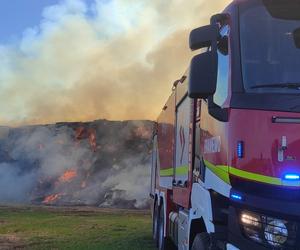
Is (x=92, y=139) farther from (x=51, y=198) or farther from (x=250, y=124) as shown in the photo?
(x=250, y=124)

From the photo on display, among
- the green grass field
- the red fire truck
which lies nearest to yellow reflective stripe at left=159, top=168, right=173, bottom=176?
the green grass field

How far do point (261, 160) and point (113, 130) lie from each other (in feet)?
116

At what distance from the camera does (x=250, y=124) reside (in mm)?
4234

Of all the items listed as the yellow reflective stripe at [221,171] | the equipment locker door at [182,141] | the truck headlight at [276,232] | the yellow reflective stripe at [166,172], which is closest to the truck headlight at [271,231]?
the truck headlight at [276,232]

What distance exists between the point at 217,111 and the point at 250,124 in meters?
0.45

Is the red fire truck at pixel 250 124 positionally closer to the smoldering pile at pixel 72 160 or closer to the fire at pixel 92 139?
the smoldering pile at pixel 72 160

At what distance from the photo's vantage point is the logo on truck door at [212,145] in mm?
4811

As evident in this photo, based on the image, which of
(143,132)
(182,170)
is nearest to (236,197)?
(182,170)

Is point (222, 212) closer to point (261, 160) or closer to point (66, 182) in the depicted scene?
point (261, 160)

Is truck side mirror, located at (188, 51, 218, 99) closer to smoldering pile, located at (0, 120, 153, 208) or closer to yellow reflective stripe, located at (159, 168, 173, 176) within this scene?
yellow reflective stripe, located at (159, 168, 173, 176)

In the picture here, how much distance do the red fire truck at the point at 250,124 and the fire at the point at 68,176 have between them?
3161cm

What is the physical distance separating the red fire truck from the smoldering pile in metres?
29.0

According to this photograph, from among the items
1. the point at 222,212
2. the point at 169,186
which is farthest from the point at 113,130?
the point at 222,212

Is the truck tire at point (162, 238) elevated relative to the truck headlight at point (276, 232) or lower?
lower
